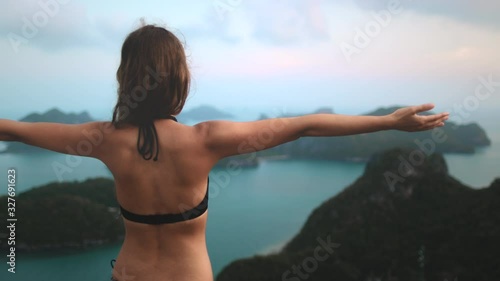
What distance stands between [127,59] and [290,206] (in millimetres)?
15911

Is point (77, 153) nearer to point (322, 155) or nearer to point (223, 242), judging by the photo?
point (223, 242)

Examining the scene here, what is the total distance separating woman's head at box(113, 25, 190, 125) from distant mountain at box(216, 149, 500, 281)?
487 inches

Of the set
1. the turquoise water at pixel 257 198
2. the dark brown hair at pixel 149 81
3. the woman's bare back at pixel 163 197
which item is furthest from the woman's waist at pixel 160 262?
the turquoise water at pixel 257 198

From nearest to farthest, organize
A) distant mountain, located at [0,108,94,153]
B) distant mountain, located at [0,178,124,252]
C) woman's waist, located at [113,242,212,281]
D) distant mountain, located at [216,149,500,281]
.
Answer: woman's waist, located at [113,242,212,281], distant mountain, located at [0,108,94,153], distant mountain, located at [0,178,124,252], distant mountain, located at [216,149,500,281]

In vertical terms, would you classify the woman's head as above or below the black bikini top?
above

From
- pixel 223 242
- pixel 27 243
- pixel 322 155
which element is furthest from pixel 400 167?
pixel 27 243

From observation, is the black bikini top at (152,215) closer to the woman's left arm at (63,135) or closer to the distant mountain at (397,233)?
the woman's left arm at (63,135)

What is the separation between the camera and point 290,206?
55.5ft

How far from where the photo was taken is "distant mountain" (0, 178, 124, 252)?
1231 centimetres

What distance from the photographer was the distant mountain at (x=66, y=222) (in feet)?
40.4

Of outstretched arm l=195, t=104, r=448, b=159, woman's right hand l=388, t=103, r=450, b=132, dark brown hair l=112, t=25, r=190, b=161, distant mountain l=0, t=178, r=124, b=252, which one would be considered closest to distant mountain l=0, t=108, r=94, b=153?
distant mountain l=0, t=178, r=124, b=252

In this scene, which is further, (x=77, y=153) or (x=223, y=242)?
(x=223, y=242)

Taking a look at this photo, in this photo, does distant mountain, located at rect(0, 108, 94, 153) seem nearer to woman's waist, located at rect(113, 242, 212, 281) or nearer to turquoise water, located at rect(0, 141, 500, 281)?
turquoise water, located at rect(0, 141, 500, 281)

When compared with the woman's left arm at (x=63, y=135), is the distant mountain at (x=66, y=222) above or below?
above
